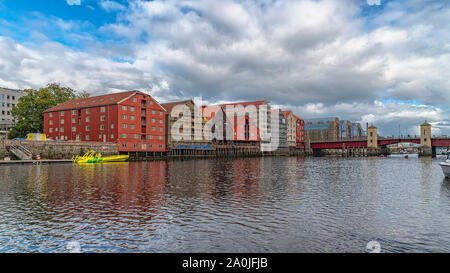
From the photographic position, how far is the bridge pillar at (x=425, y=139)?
447 ft

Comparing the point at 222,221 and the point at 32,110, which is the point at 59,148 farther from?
the point at 222,221

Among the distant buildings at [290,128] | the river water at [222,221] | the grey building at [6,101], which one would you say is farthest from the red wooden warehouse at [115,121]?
the distant buildings at [290,128]

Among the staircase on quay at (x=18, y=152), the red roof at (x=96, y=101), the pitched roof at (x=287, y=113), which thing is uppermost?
the pitched roof at (x=287, y=113)

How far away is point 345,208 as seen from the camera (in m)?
19.2

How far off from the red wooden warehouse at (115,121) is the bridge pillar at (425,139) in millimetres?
110426

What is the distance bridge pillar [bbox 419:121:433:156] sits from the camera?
13625 centimetres

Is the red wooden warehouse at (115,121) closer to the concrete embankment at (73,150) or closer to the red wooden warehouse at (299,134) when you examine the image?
the concrete embankment at (73,150)

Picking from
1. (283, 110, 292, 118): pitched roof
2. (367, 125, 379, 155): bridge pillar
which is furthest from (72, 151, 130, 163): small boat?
(367, 125, 379, 155): bridge pillar

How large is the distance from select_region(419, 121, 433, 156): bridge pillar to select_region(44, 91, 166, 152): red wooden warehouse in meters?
110

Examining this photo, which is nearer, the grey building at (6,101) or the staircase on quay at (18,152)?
the staircase on quay at (18,152)

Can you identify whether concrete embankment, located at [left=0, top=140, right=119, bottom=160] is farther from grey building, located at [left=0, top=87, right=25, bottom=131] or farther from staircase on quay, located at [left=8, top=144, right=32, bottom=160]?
grey building, located at [left=0, top=87, right=25, bottom=131]

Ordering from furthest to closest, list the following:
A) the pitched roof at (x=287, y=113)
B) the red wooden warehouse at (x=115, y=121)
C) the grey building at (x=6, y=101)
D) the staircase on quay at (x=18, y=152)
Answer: the pitched roof at (x=287, y=113)
the grey building at (x=6, y=101)
the red wooden warehouse at (x=115, y=121)
the staircase on quay at (x=18, y=152)
